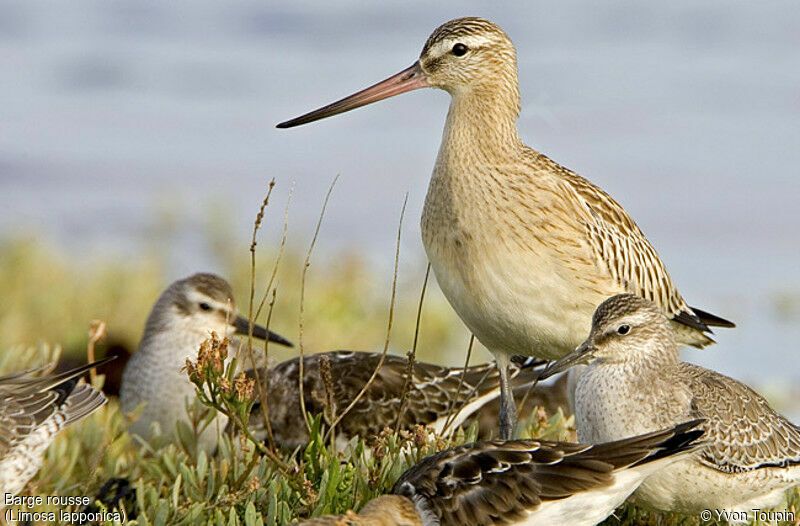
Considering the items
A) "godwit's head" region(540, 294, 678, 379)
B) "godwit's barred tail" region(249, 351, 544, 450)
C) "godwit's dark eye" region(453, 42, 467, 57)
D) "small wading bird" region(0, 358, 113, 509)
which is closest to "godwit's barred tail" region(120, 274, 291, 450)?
"godwit's barred tail" region(249, 351, 544, 450)

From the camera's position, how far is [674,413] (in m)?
6.28

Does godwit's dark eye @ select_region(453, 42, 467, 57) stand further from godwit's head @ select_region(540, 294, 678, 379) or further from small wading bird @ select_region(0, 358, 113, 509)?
small wading bird @ select_region(0, 358, 113, 509)

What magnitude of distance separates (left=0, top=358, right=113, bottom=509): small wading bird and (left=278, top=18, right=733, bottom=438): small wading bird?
6.50ft

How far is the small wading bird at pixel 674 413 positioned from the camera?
244 inches

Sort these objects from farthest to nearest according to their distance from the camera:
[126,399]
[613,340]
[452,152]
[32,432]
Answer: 1. [126,399]
2. [452,152]
3. [32,432]
4. [613,340]

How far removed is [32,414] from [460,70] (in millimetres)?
3026

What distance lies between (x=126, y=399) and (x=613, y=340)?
4.00 meters

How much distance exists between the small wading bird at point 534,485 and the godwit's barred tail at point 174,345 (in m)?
2.95

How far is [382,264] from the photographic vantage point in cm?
1388

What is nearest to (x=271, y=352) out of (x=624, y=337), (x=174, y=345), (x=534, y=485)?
(x=174, y=345)

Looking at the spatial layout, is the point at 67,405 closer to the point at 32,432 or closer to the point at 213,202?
the point at 32,432

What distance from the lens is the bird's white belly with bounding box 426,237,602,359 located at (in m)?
7.04

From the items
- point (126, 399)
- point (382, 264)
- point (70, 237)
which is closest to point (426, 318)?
point (382, 264)

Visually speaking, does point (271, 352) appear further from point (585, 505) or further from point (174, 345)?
point (585, 505)
